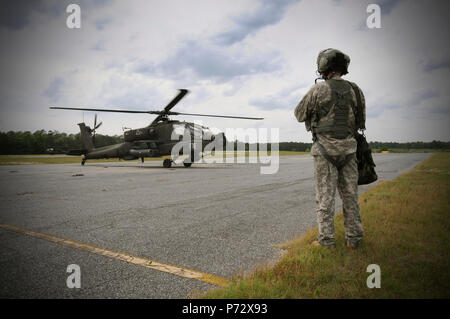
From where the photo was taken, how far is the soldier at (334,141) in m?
2.87

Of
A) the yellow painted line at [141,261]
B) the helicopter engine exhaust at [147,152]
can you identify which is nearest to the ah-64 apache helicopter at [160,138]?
the helicopter engine exhaust at [147,152]

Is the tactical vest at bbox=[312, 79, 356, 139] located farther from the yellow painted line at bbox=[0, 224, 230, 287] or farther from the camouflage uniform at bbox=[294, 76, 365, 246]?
the yellow painted line at bbox=[0, 224, 230, 287]

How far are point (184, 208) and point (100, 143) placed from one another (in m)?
83.3

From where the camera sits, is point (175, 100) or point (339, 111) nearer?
point (339, 111)

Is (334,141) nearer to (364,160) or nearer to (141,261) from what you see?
(364,160)

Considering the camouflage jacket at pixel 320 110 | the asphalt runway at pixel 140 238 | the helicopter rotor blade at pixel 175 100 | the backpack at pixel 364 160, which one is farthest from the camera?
the helicopter rotor blade at pixel 175 100

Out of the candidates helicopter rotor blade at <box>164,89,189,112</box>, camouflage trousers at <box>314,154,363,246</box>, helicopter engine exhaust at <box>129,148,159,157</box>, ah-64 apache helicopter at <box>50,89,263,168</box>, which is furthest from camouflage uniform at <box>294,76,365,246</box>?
helicopter engine exhaust at <box>129,148,159,157</box>

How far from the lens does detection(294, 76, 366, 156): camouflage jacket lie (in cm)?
284

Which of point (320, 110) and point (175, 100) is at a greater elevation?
point (175, 100)

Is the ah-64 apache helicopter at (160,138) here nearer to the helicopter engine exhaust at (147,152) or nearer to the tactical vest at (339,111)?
the helicopter engine exhaust at (147,152)

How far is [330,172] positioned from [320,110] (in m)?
0.73

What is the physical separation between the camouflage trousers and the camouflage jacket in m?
0.12

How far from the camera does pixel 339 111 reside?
288 cm

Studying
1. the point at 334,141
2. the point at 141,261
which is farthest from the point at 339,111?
the point at 141,261
